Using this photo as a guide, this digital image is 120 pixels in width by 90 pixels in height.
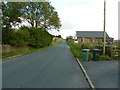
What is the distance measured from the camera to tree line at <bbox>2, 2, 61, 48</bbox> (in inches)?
799

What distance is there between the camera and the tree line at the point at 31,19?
20291 millimetres

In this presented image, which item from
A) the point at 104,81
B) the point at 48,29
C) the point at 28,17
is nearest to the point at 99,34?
the point at 48,29

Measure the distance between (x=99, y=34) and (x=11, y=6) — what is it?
54.0m

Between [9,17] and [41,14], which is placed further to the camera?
[41,14]

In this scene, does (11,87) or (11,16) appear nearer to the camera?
(11,87)

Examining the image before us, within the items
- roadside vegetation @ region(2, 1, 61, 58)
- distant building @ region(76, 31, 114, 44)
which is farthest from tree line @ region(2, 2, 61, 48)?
distant building @ region(76, 31, 114, 44)

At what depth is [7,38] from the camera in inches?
727

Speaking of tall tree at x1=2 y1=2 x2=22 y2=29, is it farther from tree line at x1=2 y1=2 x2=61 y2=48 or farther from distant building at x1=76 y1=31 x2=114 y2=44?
distant building at x1=76 y1=31 x2=114 y2=44

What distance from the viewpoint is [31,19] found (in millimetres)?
30766

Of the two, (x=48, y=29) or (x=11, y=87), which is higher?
(x=48, y=29)

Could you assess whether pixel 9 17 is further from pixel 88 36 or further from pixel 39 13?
pixel 88 36

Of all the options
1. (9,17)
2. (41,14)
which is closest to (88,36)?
(41,14)

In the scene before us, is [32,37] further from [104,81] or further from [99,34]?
[99,34]

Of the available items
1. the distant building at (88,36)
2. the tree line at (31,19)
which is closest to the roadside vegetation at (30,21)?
the tree line at (31,19)
